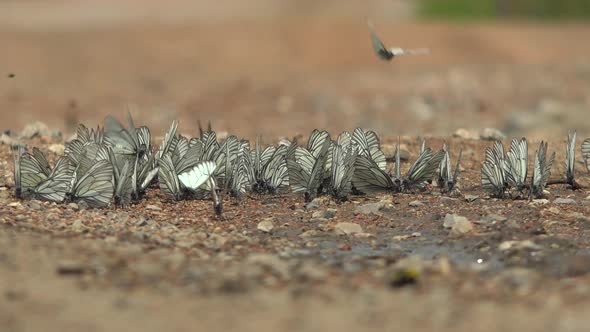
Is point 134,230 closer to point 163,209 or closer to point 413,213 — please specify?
point 163,209

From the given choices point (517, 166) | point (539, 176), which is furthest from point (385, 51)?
point (539, 176)

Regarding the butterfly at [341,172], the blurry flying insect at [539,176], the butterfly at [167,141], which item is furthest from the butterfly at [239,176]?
the blurry flying insect at [539,176]

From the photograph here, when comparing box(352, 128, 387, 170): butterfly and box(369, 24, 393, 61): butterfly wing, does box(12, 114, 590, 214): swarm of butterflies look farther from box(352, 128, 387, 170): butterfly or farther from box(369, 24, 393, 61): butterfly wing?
box(369, 24, 393, 61): butterfly wing

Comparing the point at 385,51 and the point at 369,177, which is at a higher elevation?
the point at 385,51

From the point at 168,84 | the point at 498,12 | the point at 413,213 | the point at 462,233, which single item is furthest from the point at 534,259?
the point at 498,12

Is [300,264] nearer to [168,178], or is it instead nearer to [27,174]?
[168,178]

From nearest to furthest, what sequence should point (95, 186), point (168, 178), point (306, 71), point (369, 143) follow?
point (95, 186) < point (168, 178) < point (369, 143) < point (306, 71)

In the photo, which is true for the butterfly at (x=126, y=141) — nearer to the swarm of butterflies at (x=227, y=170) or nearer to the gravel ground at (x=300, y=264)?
the swarm of butterflies at (x=227, y=170)
